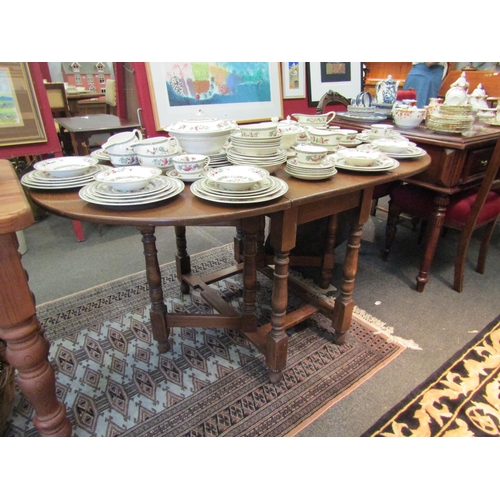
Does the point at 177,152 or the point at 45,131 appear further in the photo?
the point at 45,131

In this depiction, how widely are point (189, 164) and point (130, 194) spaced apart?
25 centimetres

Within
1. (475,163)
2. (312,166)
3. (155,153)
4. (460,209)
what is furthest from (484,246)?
(155,153)

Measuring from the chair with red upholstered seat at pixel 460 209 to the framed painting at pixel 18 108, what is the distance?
228 cm

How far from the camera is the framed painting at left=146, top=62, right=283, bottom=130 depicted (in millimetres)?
2533

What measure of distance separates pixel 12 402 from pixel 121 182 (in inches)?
37.6

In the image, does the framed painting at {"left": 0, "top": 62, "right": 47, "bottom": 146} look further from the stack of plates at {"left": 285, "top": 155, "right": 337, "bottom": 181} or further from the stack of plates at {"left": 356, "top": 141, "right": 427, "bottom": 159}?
the stack of plates at {"left": 356, "top": 141, "right": 427, "bottom": 159}

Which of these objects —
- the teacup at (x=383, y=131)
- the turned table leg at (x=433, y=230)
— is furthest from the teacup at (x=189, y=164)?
the turned table leg at (x=433, y=230)

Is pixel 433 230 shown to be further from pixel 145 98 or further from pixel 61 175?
pixel 145 98

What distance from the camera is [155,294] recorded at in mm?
1472

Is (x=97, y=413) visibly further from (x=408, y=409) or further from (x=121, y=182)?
(x=408, y=409)

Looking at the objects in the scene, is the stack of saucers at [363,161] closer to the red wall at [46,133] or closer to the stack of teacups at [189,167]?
the stack of teacups at [189,167]

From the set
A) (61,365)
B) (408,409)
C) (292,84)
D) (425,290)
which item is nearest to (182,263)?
(61,365)

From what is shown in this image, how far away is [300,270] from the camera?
2230 millimetres

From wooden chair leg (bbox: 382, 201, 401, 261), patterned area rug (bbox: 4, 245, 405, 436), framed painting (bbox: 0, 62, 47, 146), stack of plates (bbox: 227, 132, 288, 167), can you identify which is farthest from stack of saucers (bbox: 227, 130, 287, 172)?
framed painting (bbox: 0, 62, 47, 146)
